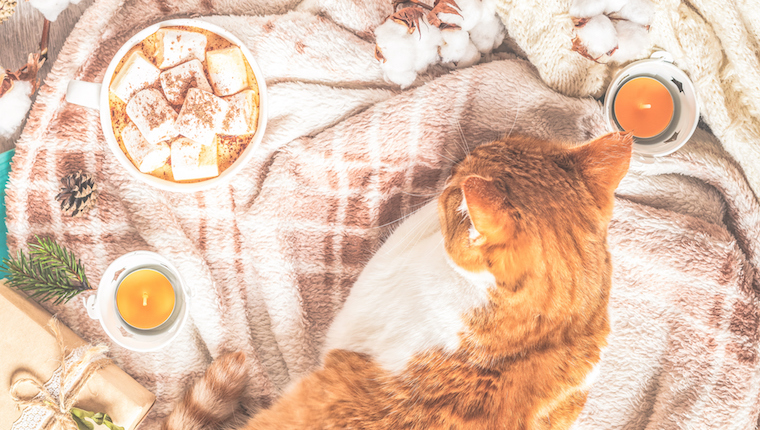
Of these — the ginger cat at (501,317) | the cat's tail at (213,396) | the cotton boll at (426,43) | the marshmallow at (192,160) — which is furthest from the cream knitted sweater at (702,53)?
the cat's tail at (213,396)

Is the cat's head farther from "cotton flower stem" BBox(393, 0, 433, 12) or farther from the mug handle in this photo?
the mug handle

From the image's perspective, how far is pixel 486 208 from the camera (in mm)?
663

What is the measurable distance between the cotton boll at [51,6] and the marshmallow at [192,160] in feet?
1.64

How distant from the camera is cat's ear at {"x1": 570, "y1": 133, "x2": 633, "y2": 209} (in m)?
0.78

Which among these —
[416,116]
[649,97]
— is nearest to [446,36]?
[416,116]

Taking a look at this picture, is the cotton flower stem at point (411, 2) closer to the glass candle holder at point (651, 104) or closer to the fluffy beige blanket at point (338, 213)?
the fluffy beige blanket at point (338, 213)

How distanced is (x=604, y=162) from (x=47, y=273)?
1.16m

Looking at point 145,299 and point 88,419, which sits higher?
point 145,299

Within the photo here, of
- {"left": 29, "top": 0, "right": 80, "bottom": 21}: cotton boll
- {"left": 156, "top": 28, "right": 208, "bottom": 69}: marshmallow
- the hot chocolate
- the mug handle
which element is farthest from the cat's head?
{"left": 29, "top": 0, "right": 80, "bottom": 21}: cotton boll

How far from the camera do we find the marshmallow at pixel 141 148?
2.91 ft

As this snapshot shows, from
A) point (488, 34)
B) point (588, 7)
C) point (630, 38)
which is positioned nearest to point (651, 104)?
point (630, 38)

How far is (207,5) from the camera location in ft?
3.60

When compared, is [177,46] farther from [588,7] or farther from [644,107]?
[644,107]

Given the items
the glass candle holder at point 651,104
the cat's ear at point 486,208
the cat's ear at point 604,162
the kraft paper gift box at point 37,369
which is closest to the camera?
the cat's ear at point 486,208
